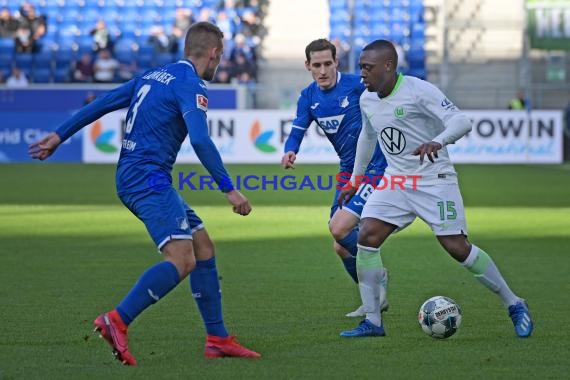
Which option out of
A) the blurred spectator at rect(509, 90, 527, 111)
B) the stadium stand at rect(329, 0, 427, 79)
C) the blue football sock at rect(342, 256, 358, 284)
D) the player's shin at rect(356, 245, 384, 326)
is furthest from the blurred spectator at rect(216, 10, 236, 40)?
the player's shin at rect(356, 245, 384, 326)

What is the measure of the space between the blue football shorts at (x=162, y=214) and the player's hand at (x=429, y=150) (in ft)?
4.94

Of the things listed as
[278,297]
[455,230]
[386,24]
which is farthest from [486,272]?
[386,24]

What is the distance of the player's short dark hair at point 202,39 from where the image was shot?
6867 millimetres

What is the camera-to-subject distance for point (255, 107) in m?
31.3

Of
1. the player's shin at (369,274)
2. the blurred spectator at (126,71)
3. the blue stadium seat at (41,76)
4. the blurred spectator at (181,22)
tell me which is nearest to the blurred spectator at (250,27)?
the blurred spectator at (181,22)

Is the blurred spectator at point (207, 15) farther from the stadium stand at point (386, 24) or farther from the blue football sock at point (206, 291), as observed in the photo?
the blue football sock at point (206, 291)

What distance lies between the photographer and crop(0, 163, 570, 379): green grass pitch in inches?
263

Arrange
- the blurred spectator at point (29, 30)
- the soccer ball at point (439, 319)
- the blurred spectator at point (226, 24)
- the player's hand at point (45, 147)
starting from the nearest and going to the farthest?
1. the player's hand at point (45, 147)
2. the soccer ball at point (439, 319)
3. the blurred spectator at point (226, 24)
4. the blurred spectator at point (29, 30)

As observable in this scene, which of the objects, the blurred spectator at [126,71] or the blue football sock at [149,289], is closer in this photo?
the blue football sock at [149,289]

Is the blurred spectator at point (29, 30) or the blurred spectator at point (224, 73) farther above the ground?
the blurred spectator at point (29, 30)

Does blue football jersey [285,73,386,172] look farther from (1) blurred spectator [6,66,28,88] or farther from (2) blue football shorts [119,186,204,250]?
(1) blurred spectator [6,66,28,88]

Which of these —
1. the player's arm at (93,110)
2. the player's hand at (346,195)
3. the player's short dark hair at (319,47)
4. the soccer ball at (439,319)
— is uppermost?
the player's short dark hair at (319,47)

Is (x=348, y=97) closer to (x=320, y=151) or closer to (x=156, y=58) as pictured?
(x=320, y=151)

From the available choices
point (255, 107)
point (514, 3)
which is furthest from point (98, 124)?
point (514, 3)
